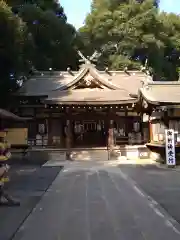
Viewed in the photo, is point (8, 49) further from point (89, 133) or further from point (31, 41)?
point (89, 133)

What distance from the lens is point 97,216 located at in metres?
7.36

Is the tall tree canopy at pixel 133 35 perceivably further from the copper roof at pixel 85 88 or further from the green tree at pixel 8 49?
the green tree at pixel 8 49

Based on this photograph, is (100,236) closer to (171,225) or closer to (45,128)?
(171,225)

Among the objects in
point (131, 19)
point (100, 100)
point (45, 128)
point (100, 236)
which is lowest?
point (100, 236)

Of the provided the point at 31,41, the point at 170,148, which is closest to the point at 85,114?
the point at 31,41

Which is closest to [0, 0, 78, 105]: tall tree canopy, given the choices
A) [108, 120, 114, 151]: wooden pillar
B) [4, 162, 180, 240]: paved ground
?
[108, 120, 114, 151]: wooden pillar

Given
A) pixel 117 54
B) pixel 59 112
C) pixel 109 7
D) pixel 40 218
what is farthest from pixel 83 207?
pixel 109 7

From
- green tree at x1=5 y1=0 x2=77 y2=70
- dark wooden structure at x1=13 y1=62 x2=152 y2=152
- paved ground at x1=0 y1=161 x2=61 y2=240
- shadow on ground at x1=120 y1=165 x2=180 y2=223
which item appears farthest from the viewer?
green tree at x1=5 y1=0 x2=77 y2=70

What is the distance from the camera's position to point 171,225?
645 centimetres

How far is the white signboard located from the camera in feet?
57.2

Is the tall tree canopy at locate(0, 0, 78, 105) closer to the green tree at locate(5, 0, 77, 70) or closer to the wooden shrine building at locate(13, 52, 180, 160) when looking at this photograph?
the green tree at locate(5, 0, 77, 70)

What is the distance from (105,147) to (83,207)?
16188mm

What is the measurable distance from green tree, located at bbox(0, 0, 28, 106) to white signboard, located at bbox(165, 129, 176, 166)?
29.3 ft

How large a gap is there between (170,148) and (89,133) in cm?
921
